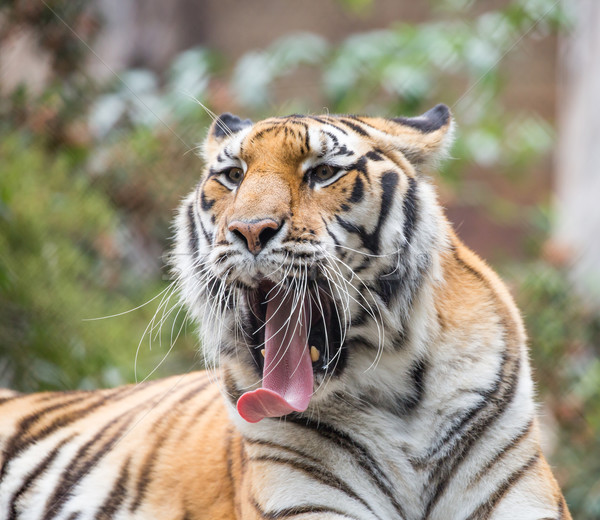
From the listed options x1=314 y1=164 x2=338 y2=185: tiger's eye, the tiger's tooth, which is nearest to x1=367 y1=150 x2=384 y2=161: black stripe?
x1=314 y1=164 x2=338 y2=185: tiger's eye

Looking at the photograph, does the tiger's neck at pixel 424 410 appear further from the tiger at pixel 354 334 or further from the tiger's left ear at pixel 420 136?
the tiger's left ear at pixel 420 136

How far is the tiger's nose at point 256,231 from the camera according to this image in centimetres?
154

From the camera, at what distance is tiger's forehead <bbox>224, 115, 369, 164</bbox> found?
5.65ft

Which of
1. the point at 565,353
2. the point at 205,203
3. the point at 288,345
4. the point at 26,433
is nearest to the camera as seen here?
the point at 288,345

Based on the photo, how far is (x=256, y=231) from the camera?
1541 mm

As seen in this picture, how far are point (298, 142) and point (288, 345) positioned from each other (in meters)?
0.46

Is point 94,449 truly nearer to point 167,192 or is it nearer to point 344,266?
point 344,266

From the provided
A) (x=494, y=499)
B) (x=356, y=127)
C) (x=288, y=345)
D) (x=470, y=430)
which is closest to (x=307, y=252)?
(x=288, y=345)

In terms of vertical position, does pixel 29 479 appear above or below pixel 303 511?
above

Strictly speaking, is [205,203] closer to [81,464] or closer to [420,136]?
[420,136]

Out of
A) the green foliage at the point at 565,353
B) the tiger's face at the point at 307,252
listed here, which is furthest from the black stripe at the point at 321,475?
the green foliage at the point at 565,353

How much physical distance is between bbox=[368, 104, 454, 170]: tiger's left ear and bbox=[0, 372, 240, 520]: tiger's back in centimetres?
85

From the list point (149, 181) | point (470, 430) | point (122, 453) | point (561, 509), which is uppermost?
point (149, 181)

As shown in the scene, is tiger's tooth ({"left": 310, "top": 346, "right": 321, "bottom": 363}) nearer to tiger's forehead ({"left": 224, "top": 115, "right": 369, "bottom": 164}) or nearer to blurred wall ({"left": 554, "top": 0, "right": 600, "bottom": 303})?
tiger's forehead ({"left": 224, "top": 115, "right": 369, "bottom": 164})
